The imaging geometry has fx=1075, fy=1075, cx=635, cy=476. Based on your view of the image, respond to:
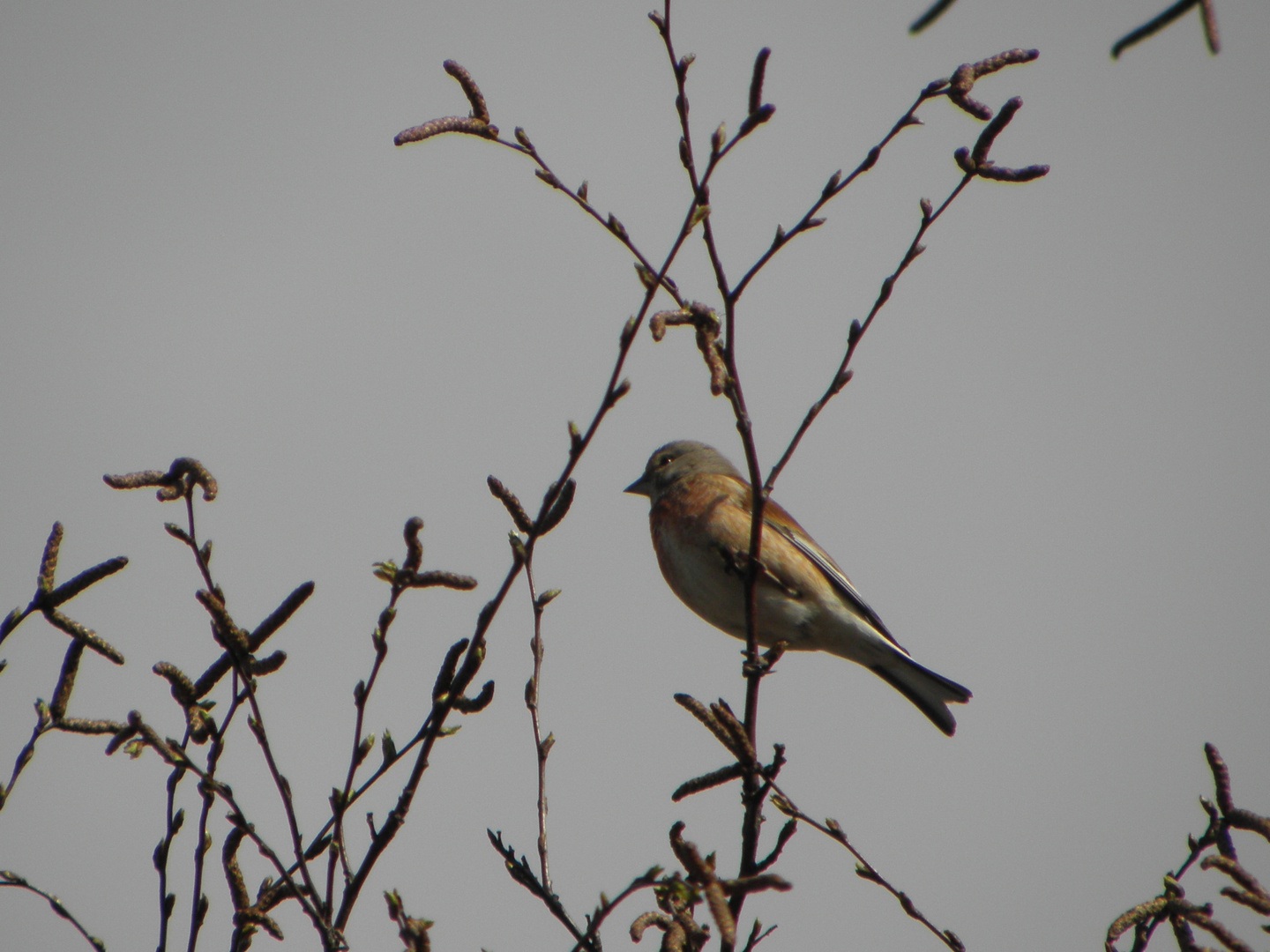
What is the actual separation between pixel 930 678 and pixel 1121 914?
3903 millimetres

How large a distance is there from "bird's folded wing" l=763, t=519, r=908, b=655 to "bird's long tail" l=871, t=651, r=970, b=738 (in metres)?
0.11

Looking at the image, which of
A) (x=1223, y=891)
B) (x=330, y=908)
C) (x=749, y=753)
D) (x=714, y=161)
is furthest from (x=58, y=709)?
(x=1223, y=891)

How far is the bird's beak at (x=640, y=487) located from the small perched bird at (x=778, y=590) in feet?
2.36

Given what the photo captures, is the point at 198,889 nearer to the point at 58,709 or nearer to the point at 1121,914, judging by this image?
the point at 58,709

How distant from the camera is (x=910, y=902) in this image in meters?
3.39

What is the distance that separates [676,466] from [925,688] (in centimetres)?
228

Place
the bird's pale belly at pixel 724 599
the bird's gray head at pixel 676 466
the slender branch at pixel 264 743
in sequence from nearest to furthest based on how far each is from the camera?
the slender branch at pixel 264 743
the bird's pale belly at pixel 724 599
the bird's gray head at pixel 676 466

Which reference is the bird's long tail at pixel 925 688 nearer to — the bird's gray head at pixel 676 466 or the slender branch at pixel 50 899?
the bird's gray head at pixel 676 466

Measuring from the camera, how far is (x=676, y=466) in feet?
25.4

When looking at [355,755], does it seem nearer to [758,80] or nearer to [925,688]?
[758,80]

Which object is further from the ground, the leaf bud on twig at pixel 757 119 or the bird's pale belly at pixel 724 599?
the bird's pale belly at pixel 724 599

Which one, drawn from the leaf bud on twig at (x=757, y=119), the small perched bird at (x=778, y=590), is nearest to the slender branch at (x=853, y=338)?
the leaf bud on twig at (x=757, y=119)

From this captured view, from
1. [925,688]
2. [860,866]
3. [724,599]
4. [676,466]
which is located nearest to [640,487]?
[676,466]

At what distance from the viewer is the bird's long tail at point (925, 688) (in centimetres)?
673
